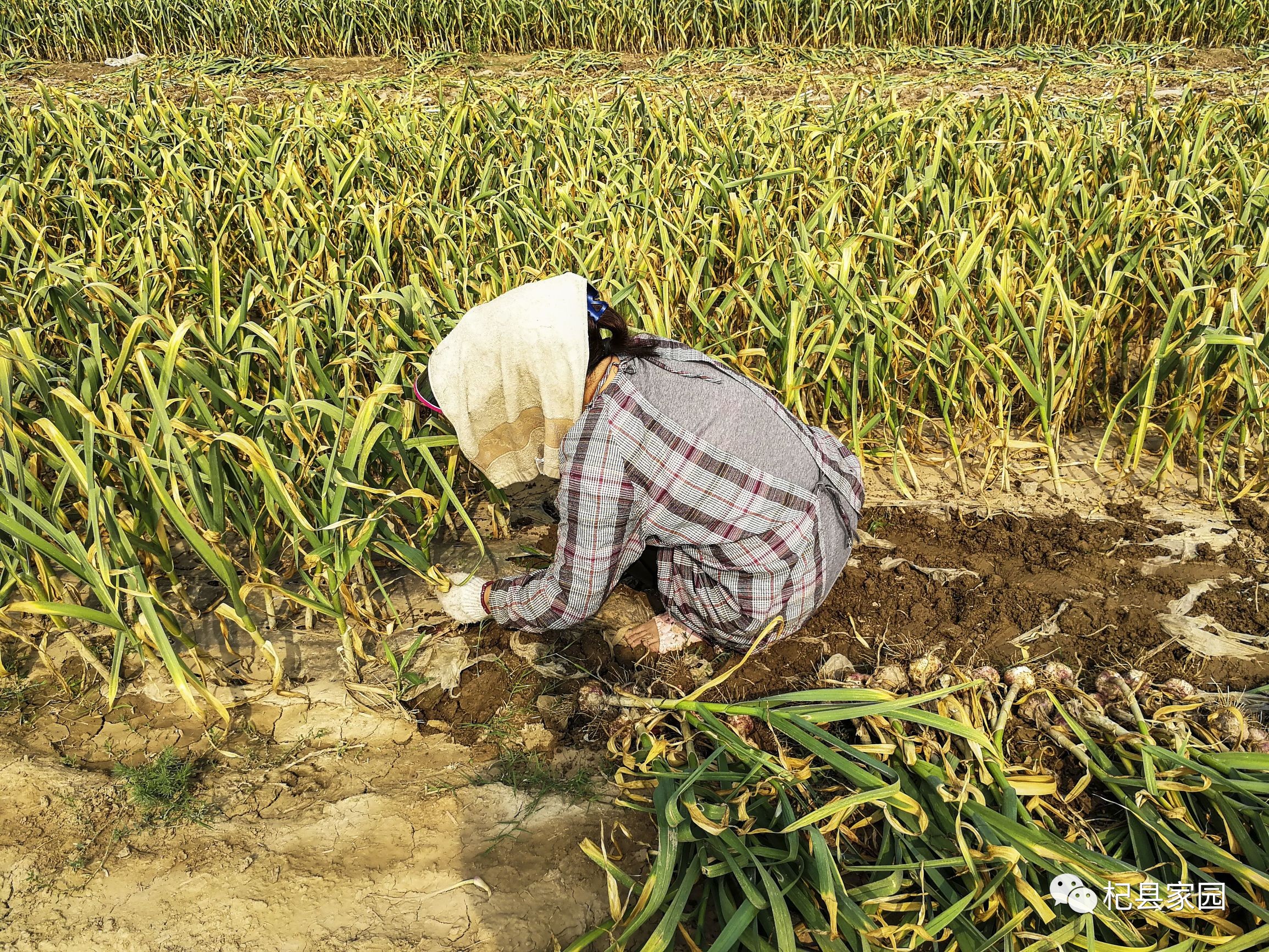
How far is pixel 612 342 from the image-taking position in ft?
5.25

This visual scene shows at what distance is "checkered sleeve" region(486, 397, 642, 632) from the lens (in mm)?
1590

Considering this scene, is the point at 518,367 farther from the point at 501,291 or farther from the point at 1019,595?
the point at 1019,595

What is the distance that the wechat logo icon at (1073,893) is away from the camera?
129 centimetres

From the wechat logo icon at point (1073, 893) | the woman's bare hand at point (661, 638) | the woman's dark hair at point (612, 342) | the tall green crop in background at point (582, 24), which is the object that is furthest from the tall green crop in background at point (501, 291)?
the tall green crop in background at point (582, 24)

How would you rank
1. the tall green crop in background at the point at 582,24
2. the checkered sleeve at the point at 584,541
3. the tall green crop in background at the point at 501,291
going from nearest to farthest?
the checkered sleeve at the point at 584,541, the tall green crop in background at the point at 501,291, the tall green crop in background at the point at 582,24

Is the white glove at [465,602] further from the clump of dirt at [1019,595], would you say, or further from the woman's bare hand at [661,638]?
the clump of dirt at [1019,595]

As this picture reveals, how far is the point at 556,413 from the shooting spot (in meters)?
1.58

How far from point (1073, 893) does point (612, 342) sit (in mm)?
1131

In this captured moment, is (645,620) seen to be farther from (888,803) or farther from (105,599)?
(105,599)

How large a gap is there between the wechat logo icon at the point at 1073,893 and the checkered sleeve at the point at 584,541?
0.89 metres

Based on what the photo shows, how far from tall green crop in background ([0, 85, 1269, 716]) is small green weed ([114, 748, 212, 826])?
152mm

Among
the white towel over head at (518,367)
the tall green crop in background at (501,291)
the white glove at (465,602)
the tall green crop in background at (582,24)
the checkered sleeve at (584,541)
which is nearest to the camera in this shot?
the white towel over head at (518,367)

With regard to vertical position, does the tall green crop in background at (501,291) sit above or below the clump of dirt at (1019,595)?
above

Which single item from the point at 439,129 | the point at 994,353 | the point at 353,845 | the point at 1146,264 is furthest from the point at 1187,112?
the point at 353,845
